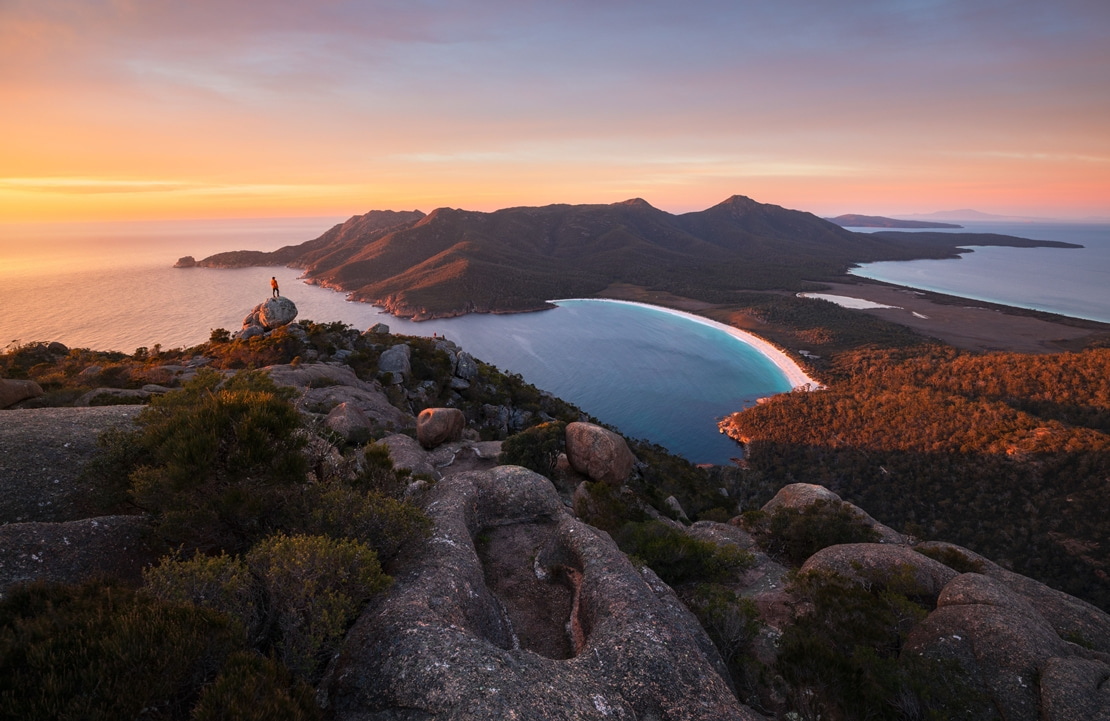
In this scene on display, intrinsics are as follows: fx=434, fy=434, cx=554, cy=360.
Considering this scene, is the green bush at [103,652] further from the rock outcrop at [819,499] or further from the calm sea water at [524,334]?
the calm sea water at [524,334]

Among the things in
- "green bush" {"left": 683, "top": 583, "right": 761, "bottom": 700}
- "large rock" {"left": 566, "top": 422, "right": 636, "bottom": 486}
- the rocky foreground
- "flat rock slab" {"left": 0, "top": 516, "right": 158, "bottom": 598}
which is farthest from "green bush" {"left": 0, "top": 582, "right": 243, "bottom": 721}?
"large rock" {"left": 566, "top": 422, "right": 636, "bottom": 486}

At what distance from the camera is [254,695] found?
5.95m

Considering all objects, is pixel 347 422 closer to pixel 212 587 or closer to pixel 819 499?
pixel 212 587

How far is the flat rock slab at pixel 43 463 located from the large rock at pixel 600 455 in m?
21.1

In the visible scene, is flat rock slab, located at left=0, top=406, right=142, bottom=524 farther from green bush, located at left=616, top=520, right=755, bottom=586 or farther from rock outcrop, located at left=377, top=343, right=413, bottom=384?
rock outcrop, located at left=377, top=343, right=413, bottom=384

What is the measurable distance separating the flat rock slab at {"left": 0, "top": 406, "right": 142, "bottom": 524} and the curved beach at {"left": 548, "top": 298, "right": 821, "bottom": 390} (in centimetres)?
10944

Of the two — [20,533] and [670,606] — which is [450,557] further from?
[20,533]

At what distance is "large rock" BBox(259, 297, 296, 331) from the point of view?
158 feet

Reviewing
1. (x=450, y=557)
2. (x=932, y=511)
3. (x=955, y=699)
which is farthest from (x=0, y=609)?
(x=932, y=511)

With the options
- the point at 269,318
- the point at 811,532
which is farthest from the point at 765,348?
the point at 269,318

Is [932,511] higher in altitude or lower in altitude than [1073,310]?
lower

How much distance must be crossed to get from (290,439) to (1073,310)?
270549mm

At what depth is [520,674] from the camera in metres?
8.05

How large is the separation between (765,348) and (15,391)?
141 m
